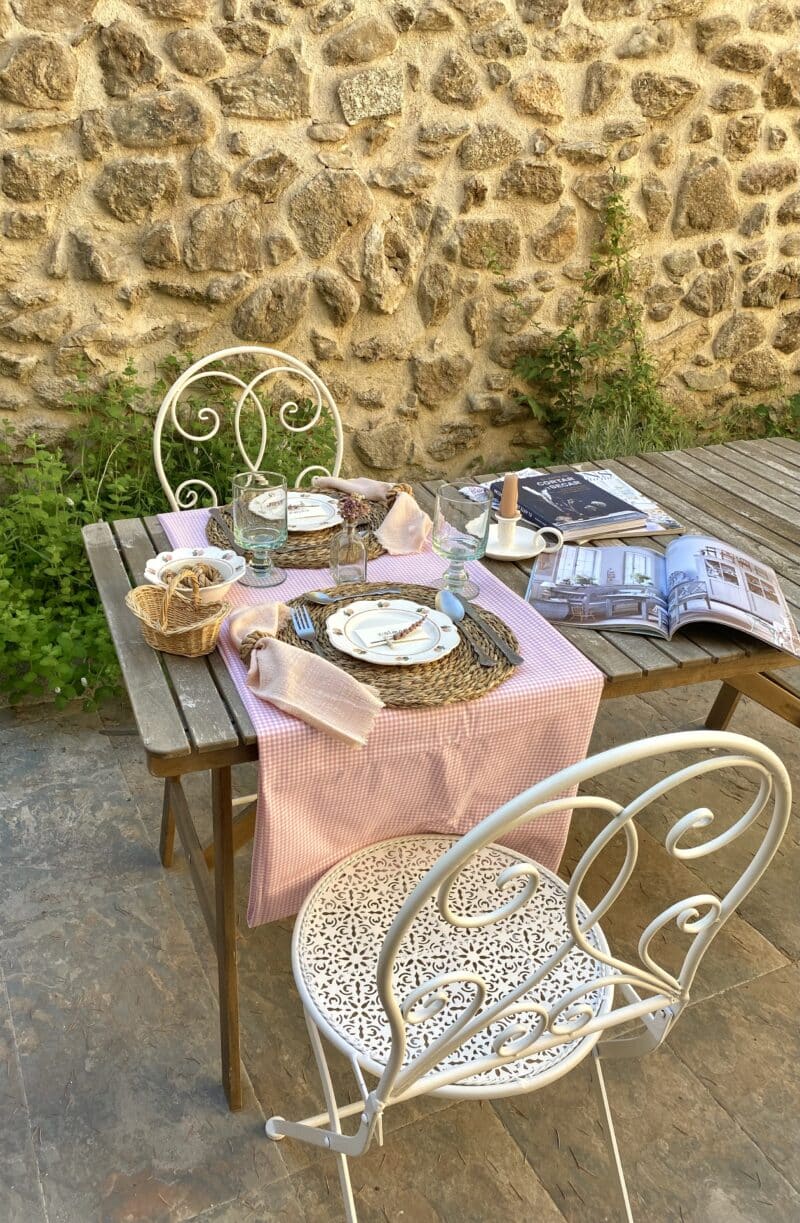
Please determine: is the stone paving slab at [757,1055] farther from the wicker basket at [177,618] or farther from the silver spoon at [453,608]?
the wicker basket at [177,618]

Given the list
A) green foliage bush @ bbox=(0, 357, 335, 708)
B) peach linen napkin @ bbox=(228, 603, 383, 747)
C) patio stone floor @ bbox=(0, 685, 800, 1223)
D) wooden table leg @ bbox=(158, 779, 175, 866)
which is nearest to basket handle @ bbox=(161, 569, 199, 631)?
peach linen napkin @ bbox=(228, 603, 383, 747)

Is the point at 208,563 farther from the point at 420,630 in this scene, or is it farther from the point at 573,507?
the point at 573,507

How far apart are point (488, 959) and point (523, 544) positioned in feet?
2.61

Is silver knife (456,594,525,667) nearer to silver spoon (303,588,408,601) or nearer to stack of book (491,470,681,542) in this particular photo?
silver spoon (303,588,408,601)

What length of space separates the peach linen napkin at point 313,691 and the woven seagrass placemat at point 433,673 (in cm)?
4

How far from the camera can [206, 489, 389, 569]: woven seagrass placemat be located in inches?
66.8

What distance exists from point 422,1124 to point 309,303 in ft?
7.70

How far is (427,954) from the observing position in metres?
1.33

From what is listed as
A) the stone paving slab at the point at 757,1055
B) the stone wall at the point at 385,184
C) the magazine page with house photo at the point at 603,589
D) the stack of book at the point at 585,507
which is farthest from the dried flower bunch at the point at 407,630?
the stone wall at the point at 385,184

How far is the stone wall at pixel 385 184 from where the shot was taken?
8.55 feet

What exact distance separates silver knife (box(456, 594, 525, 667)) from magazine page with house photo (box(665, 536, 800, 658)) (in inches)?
11.3

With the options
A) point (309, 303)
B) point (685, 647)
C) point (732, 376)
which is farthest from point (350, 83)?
point (685, 647)

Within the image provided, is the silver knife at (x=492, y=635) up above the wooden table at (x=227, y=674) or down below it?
above

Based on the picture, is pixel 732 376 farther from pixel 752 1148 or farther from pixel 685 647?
pixel 752 1148
